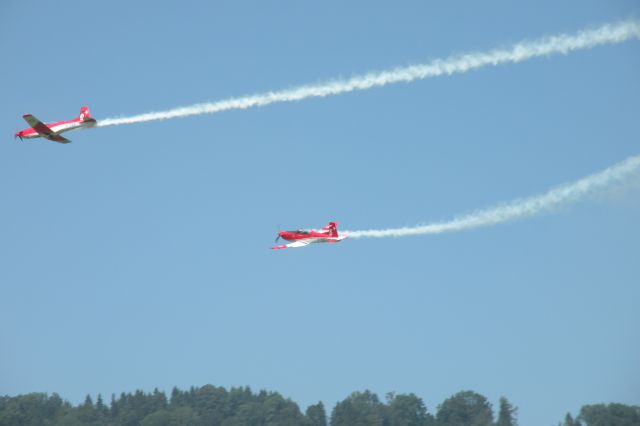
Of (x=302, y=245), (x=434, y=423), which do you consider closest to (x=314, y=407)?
(x=434, y=423)

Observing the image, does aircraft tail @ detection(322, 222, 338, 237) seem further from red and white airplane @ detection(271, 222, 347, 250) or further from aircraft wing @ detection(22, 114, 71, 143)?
aircraft wing @ detection(22, 114, 71, 143)

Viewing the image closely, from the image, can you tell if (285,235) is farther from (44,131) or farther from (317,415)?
(317,415)

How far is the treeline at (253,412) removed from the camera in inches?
4663

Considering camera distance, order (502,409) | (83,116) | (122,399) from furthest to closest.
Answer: (122,399)
(502,409)
(83,116)

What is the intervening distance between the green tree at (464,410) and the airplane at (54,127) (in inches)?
2425

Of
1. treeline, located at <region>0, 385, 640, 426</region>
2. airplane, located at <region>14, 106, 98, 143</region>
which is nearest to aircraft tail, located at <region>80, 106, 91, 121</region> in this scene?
airplane, located at <region>14, 106, 98, 143</region>

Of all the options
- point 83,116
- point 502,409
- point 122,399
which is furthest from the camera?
point 122,399

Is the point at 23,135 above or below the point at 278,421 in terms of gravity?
above

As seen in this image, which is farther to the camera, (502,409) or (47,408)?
(47,408)

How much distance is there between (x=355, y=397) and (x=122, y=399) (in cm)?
2493

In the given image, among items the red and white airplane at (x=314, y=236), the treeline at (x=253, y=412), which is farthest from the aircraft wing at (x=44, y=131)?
the treeline at (x=253, y=412)

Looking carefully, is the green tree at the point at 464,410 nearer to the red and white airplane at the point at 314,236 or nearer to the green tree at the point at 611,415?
the green tree at the point at 611,415

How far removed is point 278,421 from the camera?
12306cm

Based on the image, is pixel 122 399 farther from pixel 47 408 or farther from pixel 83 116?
pixel 83 116
